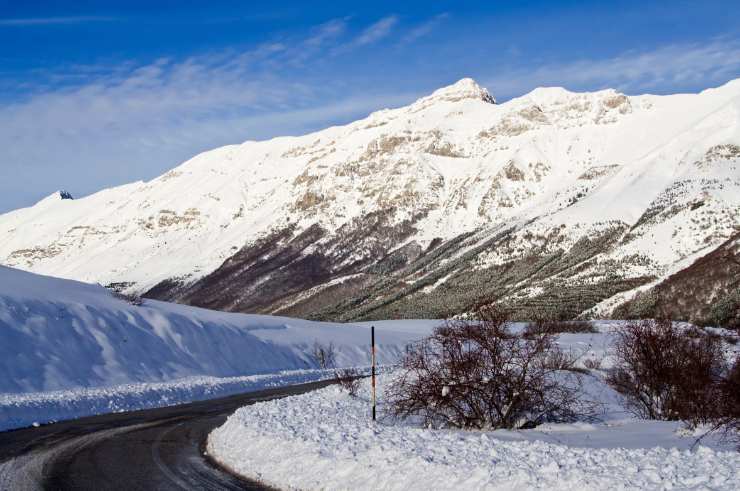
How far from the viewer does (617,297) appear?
379 feet

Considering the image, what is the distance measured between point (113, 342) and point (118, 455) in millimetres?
20698

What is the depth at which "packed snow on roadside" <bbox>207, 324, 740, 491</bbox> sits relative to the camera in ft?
34.9

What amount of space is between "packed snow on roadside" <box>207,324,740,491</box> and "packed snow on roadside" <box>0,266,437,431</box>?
8996 mm

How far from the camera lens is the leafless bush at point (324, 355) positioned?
47669 mm

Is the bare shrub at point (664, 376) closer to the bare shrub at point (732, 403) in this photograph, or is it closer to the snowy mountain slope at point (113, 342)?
the bare shrub at point (732, 403)

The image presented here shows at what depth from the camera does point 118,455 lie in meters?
15.5

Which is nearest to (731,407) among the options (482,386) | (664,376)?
(482,386)

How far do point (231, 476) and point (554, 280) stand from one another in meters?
130

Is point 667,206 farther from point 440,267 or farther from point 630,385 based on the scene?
point 630,385

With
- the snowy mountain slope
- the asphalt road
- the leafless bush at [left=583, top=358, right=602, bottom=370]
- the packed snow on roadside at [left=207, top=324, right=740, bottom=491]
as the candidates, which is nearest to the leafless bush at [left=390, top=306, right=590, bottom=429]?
the packed snow on roadside at [left=207, top=324, right=740, bottom=491]

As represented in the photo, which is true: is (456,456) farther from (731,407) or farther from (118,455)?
(118,455)

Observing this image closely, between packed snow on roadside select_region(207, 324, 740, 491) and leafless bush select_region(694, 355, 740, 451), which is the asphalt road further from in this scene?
leafless bush select_region(694, 355, 740, 451)

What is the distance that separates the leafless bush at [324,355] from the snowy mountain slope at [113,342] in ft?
1.41

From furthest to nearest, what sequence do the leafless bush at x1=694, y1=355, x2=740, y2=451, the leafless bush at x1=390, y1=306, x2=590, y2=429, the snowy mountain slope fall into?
the snowy mountain slope → the leafless bush at x1=390, y1=306, x2=590, y2=429 → the leafless bush at x1=694, y1=355, x2=740, y2=451
